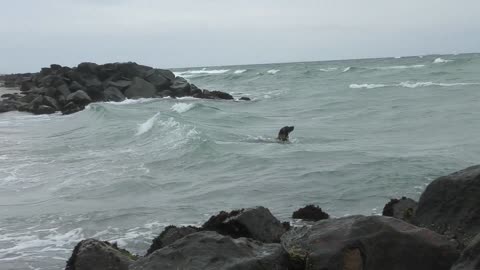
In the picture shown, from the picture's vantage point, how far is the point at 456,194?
5.58m

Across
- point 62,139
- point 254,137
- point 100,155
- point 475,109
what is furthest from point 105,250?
point 475,109

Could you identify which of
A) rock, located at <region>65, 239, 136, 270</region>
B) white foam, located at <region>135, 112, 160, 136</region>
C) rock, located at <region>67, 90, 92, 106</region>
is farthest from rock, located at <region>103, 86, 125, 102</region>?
rock, located at <region>65, 239, 136, 270</region>

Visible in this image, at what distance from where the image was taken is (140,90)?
118ft

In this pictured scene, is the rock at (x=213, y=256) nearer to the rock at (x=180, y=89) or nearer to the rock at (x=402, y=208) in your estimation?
the rock at (x=402, y=208)

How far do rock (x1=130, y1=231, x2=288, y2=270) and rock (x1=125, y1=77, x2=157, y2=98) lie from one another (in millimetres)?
31332

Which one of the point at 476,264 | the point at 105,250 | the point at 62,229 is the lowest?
the point at 62,229

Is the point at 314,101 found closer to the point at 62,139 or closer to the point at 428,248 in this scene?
the point at 62,139

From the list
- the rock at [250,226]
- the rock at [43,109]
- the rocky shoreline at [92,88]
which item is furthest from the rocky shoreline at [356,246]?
the rocky shoreline at [92,88]

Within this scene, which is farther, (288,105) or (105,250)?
(288,105)

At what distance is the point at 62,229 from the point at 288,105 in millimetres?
23030

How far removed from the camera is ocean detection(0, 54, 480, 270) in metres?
8.62

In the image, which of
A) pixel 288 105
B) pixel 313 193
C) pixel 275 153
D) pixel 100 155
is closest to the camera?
pixel 313 193

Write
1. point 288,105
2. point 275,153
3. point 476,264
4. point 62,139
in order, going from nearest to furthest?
point 476,264 < point 275,153 < point 62,139 < point 288,105

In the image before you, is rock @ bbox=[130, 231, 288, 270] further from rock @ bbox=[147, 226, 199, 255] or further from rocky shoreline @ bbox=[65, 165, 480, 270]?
rock @ bbox=[147, 226, 199, 255]
